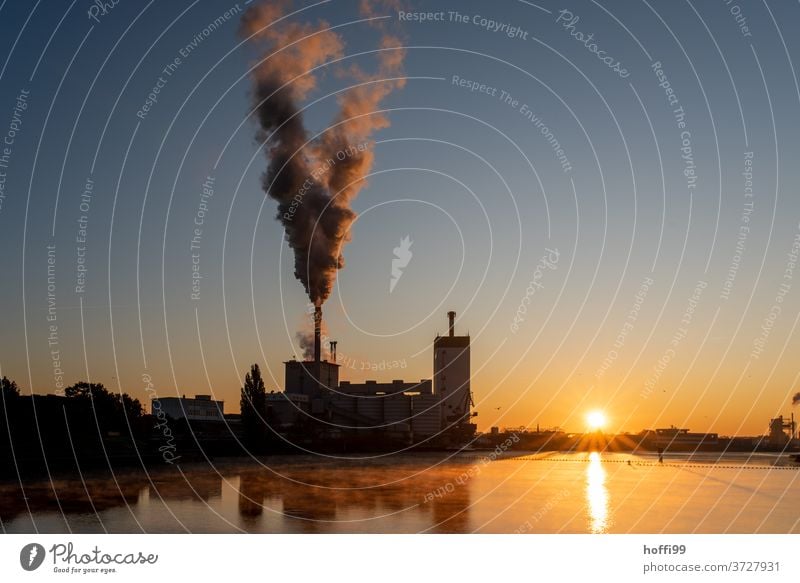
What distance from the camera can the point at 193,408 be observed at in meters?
131

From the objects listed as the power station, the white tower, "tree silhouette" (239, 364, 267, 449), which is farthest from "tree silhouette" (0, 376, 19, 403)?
the white tower

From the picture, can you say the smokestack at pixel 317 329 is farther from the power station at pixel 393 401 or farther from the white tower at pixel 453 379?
the white tower at pixel 453 379

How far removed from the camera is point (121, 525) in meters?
35.3

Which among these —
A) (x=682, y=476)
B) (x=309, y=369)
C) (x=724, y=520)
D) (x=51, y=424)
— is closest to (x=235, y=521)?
(x=724, y=520)

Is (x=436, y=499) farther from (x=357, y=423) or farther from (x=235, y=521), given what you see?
(x=357, y=423)

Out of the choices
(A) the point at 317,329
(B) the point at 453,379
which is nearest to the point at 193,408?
(A) the point at 317,329
